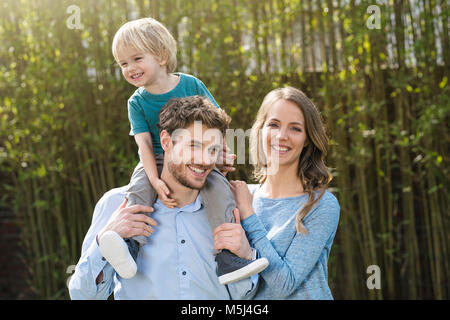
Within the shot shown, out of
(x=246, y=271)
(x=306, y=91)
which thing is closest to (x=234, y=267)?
(x=246, y=271)

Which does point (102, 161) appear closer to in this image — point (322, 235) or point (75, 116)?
point (75, 116)

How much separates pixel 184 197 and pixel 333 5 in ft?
6.60

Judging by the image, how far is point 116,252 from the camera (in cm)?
167

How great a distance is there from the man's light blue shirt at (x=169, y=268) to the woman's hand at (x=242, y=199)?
0.15 m

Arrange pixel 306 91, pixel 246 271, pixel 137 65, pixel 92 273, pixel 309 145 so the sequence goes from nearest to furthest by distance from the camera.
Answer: pixel 246 271 < pixel 92 273 < pixel 137 65 < pixel 309 145 < pixel 306 91

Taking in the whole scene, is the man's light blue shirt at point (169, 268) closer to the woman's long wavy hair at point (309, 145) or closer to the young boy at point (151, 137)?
A: the young boy at point (151, 137)

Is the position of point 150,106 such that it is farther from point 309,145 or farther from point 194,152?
point 309,145

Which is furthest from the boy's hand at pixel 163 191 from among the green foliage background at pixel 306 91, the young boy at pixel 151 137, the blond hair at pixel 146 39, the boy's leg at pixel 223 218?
the green foliage background at pixel 306 91

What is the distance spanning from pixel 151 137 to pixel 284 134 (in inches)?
19.1

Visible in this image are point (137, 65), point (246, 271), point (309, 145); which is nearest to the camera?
point (246, 271)

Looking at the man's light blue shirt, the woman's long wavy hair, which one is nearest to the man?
the man's light blue shirt
